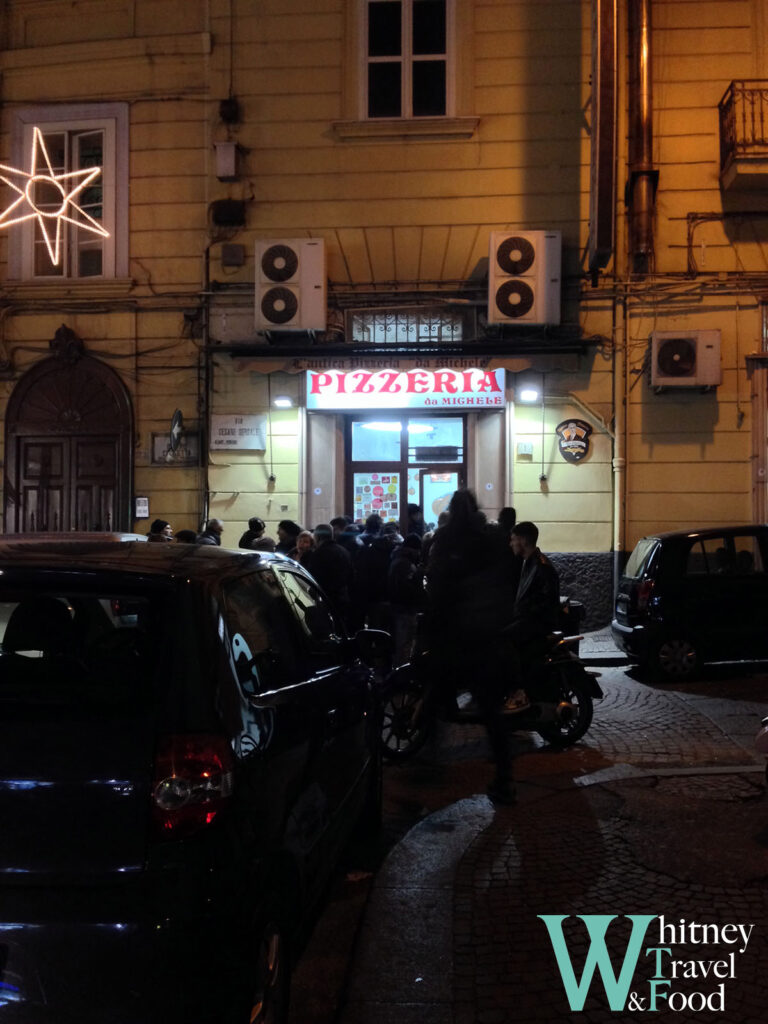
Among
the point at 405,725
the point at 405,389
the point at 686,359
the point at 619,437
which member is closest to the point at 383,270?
the point at 405,389

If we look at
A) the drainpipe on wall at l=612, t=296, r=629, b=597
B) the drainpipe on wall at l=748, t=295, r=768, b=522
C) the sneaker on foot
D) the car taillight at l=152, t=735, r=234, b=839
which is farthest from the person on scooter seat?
the drainpipe on wall at l=748, t=295, r=768, b=522

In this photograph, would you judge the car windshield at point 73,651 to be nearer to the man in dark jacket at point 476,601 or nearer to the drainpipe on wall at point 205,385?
the man in dark jacket at point 476,601

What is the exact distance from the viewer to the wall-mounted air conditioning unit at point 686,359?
11.7 m

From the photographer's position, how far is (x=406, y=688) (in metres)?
6.42

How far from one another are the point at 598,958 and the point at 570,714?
3.32 m

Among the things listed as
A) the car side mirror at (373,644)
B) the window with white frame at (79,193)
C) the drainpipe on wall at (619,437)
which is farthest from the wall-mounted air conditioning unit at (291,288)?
the car side mirror at (373,644)

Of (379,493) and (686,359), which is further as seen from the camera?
(379,493)

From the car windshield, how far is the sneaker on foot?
3928 mm

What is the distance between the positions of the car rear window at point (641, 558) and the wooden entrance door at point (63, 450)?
24.0 feet

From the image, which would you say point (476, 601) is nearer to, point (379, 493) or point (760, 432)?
point (379, 493)

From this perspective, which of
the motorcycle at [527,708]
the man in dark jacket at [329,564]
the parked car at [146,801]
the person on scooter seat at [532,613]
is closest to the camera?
the parked car at [146,801]

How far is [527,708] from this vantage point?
650cm

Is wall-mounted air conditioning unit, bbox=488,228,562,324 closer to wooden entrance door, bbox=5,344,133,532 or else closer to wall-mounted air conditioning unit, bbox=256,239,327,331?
wall-mounted air conditioning unit, bbox=256,239,327,331

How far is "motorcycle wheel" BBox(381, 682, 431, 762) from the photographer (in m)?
6.37
